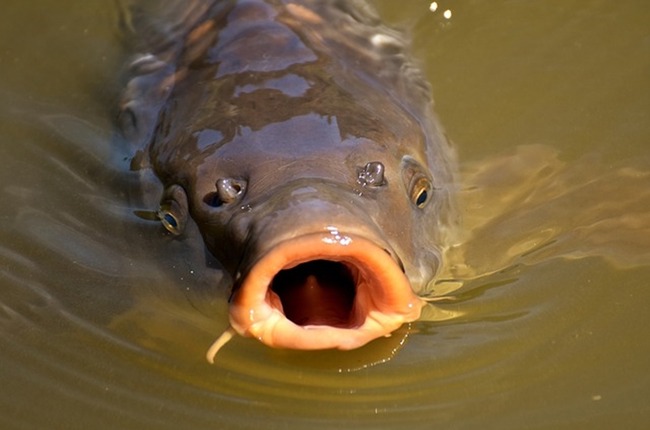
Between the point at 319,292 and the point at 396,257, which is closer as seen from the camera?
the point at 396,257

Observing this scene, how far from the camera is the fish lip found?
2.90 meters

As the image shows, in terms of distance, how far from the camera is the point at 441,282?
3699 millimetres

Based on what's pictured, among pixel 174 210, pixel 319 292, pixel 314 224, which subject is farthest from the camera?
pixel 174 210

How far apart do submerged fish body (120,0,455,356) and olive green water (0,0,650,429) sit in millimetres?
212

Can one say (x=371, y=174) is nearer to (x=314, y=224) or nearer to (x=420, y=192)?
(x=420, y=192)

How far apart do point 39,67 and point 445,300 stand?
2570 mm

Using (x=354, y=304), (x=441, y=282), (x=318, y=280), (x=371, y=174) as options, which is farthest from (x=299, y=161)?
(x=441, y=282)

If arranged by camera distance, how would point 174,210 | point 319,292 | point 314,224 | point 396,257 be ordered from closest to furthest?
1. point 314,224
2. point 396,257
3. point 319,292
4. point 174,210

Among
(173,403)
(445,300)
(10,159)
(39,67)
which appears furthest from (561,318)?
(39,67)

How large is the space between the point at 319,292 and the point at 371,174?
387mm

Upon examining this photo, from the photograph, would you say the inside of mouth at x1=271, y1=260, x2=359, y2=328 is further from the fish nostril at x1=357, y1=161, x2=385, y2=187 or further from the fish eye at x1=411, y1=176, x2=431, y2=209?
the fish eye at x1=411, y1=176, x2=431, y2=209

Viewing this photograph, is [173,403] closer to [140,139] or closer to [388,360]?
[388,360]

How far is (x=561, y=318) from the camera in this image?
3578mm

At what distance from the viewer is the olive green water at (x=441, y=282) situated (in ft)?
11.0
